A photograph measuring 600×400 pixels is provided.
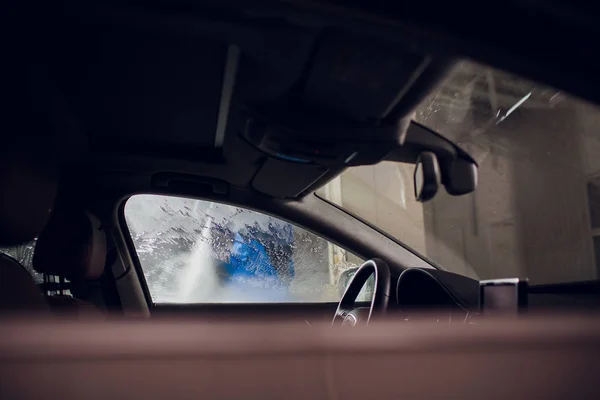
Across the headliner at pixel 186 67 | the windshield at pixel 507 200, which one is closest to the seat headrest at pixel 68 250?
the headliner at pixel 186 67

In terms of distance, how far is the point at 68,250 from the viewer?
2.37 m

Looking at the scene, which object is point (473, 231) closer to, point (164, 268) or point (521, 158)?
point (521, 158)

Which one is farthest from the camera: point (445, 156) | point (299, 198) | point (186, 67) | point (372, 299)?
point (299, 198)

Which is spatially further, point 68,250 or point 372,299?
point 68,250

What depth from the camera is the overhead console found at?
1308 mm

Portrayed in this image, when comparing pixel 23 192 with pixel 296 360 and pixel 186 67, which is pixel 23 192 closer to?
pixel 186 67

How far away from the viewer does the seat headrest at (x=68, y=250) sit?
Result: 2.36 meters

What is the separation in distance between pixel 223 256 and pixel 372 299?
124cm

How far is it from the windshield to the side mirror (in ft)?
0.83

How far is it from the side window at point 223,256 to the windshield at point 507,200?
37 centimetres

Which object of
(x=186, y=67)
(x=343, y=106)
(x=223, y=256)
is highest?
(x=186, y=67)

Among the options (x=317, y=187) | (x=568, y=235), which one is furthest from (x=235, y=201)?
(x=568, y=235)

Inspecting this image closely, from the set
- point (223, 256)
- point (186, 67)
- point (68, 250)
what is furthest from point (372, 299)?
point (68, 250)

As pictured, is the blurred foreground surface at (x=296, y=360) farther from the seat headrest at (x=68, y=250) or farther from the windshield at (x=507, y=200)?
the seat headrest at (x=68, y=250)
